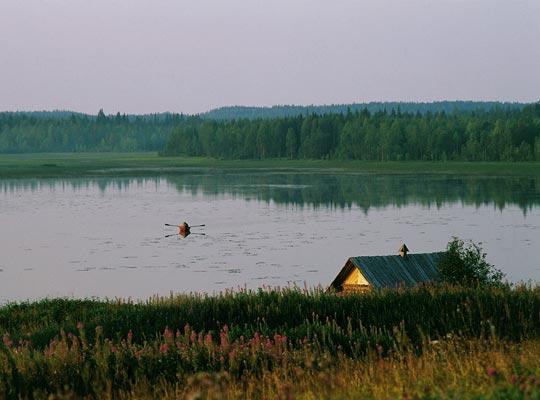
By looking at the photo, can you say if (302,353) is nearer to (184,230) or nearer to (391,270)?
(391,270)

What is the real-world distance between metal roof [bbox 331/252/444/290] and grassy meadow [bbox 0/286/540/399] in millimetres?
9078

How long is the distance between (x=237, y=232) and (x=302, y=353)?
55.6 meters

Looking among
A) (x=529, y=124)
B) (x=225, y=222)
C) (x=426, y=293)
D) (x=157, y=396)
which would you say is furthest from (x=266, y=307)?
(x=529, y=124)

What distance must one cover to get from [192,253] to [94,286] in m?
12.9

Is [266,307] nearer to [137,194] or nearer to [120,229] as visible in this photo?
[120,229]

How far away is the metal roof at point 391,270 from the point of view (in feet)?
101

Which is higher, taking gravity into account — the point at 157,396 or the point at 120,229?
the point at 157,396

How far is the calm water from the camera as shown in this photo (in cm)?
4916

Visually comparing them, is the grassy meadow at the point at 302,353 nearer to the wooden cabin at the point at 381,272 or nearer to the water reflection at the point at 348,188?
the wooden cabin at the point at 381,272

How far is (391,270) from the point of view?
31172 millimetres

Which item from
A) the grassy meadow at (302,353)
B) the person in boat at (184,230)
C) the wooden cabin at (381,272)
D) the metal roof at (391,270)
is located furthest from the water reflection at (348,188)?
the grassy meadow at (302,353)

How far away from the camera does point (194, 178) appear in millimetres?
149125

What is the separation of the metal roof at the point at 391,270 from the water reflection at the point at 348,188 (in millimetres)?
52612

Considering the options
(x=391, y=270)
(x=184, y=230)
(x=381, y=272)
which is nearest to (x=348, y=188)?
(x=184, y=230)
